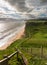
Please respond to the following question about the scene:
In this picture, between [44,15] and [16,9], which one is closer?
[44,15]

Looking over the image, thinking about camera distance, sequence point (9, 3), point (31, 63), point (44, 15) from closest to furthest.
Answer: point (31, 63), point (44, 15), point (9, 3)

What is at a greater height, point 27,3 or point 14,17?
point 27,3

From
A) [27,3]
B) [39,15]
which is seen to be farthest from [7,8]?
[39,15]

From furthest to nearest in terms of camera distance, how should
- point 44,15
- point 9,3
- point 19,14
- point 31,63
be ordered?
point 9,3, point 19,14, point 44,15, point 31,63

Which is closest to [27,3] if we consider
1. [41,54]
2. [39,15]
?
[39,15]

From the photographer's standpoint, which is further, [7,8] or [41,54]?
[7,8]

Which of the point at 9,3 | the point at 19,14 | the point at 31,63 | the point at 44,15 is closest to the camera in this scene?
the point at 31,63

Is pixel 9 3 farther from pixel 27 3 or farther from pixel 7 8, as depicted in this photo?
pixel 27 3

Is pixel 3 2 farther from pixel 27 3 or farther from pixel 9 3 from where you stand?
pixel 27 3
